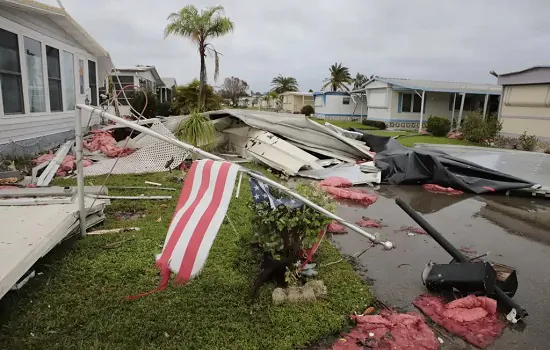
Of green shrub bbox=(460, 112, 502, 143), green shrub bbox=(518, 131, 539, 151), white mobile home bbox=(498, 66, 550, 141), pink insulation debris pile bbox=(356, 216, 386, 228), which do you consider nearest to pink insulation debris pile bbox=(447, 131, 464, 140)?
green shrub bbox=(460, 112, 502, 143)

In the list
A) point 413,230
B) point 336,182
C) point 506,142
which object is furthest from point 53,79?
point 506,142

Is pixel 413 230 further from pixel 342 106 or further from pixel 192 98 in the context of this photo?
pixel 342 106

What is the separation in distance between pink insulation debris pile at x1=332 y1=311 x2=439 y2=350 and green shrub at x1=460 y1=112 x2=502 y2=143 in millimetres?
15781

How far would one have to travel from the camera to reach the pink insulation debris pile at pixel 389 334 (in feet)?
9.53

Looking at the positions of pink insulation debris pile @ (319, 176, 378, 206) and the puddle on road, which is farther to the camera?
pink insulation debris pile @ (319, 176, 378, 206)

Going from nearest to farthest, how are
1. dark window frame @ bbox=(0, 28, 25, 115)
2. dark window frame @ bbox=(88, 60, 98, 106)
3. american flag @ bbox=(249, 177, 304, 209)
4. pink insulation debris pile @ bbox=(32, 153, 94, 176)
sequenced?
american flag @ bbox=(249, 177, 304, 209) → dark window frame @ bbox=(0, 28, 25, 115) → pink insulation debris pile @ bbox=(32, 153, 94, 176) → dark window frame @ bbox=(88, 60, 98, 106)

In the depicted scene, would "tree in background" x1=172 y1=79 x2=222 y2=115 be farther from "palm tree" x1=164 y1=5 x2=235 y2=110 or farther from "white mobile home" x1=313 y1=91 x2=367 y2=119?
"white mobile home" x1=313 y1=91 x2=367 y2=119

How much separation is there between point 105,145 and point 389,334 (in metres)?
9.07

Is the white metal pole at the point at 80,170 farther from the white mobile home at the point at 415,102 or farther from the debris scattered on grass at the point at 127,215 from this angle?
the white mobile home at the point at 415,102

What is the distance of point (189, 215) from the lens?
9.06ft

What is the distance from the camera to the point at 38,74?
877 centimetres

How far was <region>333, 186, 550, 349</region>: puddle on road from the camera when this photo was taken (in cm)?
369

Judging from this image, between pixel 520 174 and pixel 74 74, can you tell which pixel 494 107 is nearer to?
pixel 520 174

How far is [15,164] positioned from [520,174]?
36.5ft
